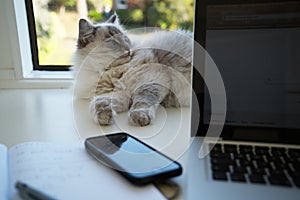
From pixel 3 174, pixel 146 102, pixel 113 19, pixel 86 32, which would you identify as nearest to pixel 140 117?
pixel 146 102

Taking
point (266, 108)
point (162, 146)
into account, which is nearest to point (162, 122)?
point (162, 146)

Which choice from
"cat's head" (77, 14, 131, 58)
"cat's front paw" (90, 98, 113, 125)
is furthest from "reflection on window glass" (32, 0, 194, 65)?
"cat's front paw" (90, 98, 113, 125)

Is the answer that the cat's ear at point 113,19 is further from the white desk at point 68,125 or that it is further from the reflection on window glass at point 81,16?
the white desk at point 68,125

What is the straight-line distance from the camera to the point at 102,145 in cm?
47

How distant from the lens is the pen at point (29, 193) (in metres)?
0.34

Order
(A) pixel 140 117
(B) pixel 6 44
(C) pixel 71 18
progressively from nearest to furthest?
(A) pixel 140 117
(B) pixel 6 44
(C) pixel 71 18

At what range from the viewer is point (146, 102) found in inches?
27.7

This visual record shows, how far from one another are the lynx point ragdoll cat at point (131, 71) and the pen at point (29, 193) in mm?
289

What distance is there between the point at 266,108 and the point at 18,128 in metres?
0.53

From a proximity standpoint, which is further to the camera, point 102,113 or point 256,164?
point 102,113

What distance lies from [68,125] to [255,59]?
1.40 ft

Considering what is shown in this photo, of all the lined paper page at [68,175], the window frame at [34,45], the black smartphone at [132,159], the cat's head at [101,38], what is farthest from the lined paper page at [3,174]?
the window frame at [34,45]

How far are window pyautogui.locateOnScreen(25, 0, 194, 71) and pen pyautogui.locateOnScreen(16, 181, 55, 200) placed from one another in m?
0.69

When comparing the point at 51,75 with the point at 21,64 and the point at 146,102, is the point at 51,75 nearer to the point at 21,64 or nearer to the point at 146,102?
the point at 21,64
